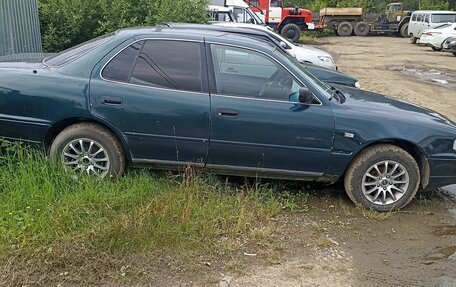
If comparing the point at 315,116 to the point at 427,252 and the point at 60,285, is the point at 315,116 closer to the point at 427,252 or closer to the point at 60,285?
the point at 427,252

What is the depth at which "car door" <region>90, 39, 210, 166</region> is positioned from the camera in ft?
13.9

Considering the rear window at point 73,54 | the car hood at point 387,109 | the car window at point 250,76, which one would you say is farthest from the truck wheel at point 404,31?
the rear window at point 73,54

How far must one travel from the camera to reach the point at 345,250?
3773 millimetres

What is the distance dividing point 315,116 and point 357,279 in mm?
1589

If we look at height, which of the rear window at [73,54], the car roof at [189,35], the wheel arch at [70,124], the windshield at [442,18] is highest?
the windshield at [442,18]

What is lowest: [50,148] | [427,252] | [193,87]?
[427,252]

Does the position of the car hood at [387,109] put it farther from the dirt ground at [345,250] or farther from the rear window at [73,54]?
the rear window at [73,54]

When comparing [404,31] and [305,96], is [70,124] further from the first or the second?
[404,31]

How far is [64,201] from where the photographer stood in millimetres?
3807

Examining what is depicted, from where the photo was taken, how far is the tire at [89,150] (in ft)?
14.0

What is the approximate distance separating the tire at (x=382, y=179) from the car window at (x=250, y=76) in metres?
0.96

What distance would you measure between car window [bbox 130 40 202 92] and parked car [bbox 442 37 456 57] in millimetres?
20332

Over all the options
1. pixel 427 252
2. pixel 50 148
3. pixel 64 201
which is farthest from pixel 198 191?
pixel 427 252

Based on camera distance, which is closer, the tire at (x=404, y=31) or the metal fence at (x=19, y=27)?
the metal fence at (x=19, y=27)
